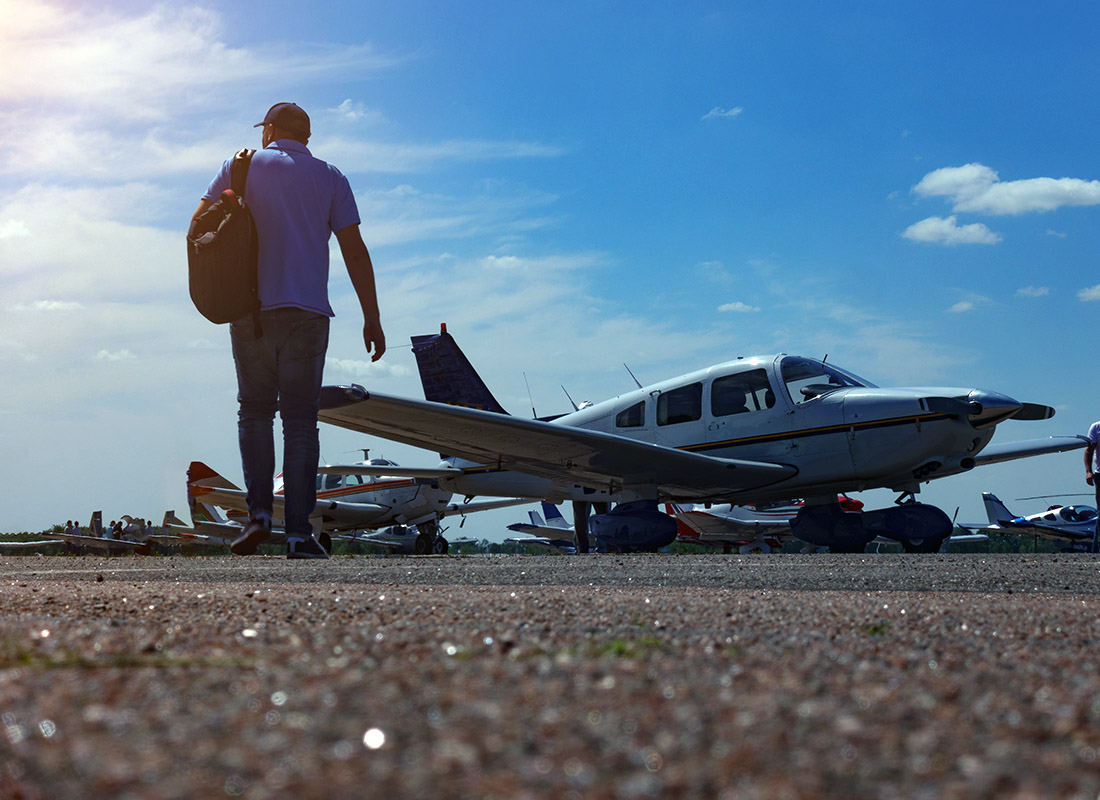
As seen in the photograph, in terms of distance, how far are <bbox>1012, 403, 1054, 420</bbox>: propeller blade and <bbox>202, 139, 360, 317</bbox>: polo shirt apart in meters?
7.03

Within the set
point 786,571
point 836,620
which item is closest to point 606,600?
point 836,620

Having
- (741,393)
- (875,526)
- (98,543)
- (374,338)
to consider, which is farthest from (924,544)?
(98,543)

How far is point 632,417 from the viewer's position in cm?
1099

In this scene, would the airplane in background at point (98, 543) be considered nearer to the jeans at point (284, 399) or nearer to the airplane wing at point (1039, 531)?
the jeans at point (284, 399)

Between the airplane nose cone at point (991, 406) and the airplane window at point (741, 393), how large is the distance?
194 cm

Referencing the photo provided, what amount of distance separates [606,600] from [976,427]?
7.71 metres

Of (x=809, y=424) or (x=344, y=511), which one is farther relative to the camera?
(x=344, y=511)

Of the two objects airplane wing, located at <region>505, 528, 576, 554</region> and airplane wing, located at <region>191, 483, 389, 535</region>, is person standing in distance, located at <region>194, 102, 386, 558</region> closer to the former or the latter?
airplane wing, located at <region>191, 483, 389, 535</region>

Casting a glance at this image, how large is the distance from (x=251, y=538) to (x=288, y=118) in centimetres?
211

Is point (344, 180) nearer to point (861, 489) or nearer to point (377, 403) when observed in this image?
point (377, 403)

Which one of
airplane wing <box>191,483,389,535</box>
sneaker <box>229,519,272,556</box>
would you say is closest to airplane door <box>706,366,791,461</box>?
sneaker <box>229,519,272,556</box>

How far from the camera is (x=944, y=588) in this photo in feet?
10.2

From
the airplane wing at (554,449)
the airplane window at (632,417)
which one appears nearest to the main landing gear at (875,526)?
the airplane wing at (554,449)

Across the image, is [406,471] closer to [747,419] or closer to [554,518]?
[747,419]
